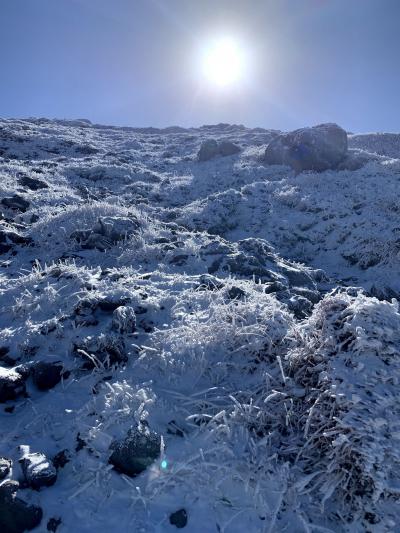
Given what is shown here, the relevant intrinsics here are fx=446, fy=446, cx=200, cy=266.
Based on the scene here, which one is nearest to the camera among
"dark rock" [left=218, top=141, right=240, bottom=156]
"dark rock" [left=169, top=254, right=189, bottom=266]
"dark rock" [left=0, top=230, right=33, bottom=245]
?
"dark rock" [left=169, top=254, right=189, bottom=266]

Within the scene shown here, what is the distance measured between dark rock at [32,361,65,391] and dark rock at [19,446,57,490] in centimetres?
130

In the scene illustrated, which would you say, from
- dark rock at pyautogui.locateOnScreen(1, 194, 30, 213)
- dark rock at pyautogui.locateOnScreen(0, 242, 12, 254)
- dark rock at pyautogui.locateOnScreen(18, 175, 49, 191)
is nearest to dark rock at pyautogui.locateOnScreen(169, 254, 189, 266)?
dark rock at pyautogui.locateOnScreen(0, 242, 12, 254)

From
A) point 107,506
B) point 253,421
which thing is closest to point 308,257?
point 253,421

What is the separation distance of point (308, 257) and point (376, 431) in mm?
11453

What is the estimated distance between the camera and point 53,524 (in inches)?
138

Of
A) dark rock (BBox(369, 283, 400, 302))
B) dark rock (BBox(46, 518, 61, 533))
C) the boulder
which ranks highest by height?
the boulder

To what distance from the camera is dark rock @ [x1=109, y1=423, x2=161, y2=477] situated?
391 centimetres

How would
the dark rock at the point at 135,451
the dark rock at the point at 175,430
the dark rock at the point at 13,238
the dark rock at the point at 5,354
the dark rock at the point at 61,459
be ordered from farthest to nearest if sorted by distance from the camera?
the dark rock at the point at 13,238
the dark rock at the point at 5,354
the dark rock at the point at 175,430
the dark rock at the point at 61,459
the dark rock at the point at 135,451

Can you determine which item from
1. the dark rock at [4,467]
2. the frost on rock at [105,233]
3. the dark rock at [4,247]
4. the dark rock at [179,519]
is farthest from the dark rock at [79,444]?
the dark rock at [4,247]

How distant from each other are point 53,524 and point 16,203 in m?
11.6

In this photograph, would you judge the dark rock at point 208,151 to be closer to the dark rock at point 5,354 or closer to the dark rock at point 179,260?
the dark rock at point 179,260

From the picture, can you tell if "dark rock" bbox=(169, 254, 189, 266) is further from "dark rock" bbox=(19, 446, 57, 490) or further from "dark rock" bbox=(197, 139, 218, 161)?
"dark rock" bbox=(197, 139, 218, 161)

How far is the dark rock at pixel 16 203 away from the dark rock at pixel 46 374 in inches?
360

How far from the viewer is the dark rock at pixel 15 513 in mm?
3475
